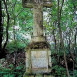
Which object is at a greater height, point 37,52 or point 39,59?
point 37,52

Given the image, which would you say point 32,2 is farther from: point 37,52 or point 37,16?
point 37,52

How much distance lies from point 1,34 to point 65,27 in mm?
3093

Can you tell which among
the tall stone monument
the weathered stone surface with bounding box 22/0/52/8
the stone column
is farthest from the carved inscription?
the weathered stone surface with bounding box 22/0/52/8

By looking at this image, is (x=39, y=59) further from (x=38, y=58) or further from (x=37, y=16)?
(x=37, y=16)

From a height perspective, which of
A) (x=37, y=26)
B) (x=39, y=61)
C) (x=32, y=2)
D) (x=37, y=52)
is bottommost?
(x=39, y=61)

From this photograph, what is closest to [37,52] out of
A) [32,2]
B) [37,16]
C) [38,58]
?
[38,58]

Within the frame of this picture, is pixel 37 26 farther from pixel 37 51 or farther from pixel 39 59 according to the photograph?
pixel 39 59

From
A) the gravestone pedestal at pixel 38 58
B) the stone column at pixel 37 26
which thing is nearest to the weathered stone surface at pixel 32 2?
the stone column at pixel 37 26

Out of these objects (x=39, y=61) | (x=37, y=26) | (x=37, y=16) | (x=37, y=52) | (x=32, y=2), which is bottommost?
(x=39, y=61)

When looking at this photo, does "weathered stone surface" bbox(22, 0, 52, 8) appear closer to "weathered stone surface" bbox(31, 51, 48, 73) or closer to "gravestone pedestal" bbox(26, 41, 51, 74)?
"gravestone pedestal" bbox(26, 41, 51, 74)

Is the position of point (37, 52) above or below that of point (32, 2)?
below

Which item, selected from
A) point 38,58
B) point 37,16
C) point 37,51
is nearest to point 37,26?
point 37,16

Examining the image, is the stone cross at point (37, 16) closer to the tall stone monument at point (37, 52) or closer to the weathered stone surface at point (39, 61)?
the tall stone monument at point (37, 52)

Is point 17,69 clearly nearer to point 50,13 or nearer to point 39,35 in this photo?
point 39,35
